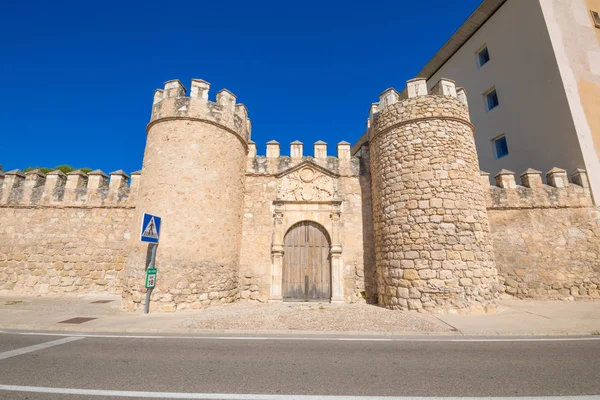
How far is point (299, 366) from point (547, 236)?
1034 cm

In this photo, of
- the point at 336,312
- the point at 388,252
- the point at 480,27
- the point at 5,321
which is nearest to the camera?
the point at 5,321

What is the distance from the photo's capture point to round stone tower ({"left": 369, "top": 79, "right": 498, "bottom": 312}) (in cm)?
696

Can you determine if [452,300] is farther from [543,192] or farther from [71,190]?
[71,190]

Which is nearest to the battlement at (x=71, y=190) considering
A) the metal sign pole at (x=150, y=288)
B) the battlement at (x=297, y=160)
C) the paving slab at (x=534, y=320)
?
the metal sign pole at (x=150, y=288)

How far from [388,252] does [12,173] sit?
1445 centimetres

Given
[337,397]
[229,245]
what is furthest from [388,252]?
[337,397]

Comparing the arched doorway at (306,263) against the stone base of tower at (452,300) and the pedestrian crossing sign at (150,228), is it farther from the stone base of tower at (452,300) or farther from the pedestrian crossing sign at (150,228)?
the pedestrian crossing sign at (150,228)

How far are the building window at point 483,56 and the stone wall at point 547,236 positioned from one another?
8.17 metres

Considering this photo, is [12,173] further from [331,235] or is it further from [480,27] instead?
[480,27]

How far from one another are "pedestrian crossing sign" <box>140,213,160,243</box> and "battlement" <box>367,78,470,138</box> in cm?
756

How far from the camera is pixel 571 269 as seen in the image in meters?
8.70

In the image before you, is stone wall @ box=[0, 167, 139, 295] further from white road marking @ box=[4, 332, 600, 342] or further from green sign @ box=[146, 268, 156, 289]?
white road marking @ box=[4, 332, 600, 342]

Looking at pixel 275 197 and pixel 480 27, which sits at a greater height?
pixel 480 27

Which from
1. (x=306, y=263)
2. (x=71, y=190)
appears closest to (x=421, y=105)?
(x=306, y=263)
